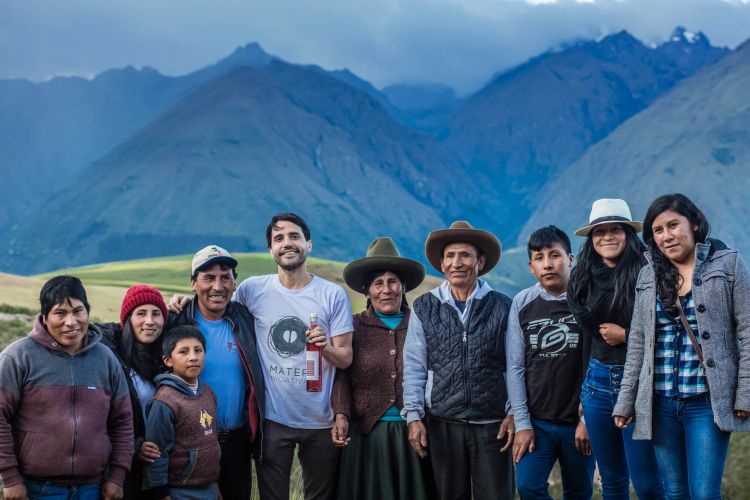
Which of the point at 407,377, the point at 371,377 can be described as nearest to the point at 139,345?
the point at 371,377

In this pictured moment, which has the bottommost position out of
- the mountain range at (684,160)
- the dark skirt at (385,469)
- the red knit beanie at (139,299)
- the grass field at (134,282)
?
the dark skirt at (385,469)

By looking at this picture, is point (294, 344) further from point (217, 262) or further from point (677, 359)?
point (677, 359)

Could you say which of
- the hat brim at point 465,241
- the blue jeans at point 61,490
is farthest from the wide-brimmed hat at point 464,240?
the blue jeans at point 61,490

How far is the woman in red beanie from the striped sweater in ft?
0.77

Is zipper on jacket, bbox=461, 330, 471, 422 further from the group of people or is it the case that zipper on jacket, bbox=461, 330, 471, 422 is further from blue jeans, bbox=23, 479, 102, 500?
blue jeans, bbox=23, 479, 102, 500

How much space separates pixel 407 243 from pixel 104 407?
14862 cm

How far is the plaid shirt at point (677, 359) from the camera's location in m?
4.16

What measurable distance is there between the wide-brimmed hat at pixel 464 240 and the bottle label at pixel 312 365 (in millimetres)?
1072

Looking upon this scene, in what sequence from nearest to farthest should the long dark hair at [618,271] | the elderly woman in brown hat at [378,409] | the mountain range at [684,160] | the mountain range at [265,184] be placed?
the long dark hair at [618,271], the elderly woman in brown hat at [378,409], the mountain range at [684,160], the mountain range at [265,184]

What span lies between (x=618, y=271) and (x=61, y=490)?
12.0ft

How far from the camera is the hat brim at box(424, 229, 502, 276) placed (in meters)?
5.32

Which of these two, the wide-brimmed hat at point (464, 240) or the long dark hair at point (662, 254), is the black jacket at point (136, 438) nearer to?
the wide-brimmed hat at point (464, 240)

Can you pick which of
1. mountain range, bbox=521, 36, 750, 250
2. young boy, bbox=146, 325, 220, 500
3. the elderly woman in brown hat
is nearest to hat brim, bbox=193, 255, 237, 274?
young boy, bbox=146, 325, 220, 500

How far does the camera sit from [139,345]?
192 inches
